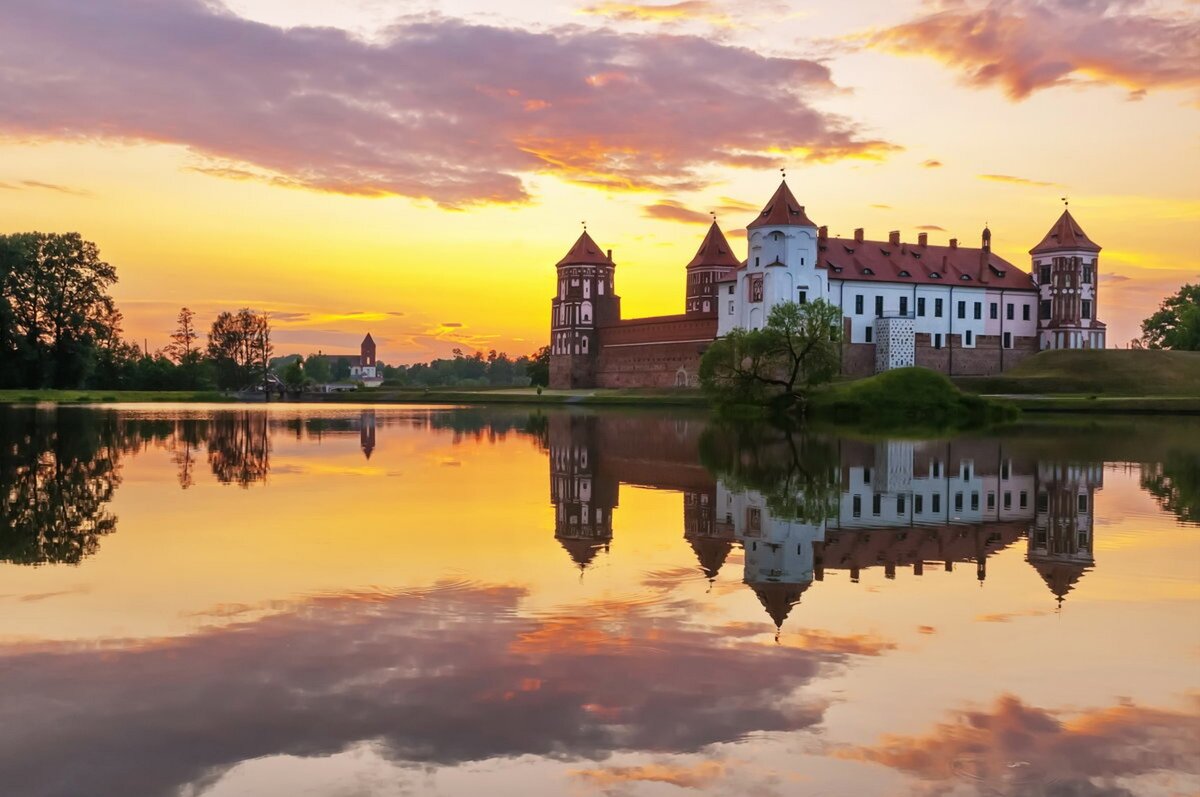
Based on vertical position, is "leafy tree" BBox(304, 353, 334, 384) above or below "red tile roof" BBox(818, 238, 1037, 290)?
below

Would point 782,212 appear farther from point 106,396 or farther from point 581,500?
point 581,500

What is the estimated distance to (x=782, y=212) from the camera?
74.4m

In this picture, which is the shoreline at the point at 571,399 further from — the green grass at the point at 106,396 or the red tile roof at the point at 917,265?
the red tile roof at the point at 917,265

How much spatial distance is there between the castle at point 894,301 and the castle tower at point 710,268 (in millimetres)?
10757

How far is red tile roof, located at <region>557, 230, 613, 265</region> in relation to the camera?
102125mm

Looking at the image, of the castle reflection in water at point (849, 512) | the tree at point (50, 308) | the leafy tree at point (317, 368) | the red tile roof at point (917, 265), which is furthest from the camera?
the leafy tree at point (317, 368)

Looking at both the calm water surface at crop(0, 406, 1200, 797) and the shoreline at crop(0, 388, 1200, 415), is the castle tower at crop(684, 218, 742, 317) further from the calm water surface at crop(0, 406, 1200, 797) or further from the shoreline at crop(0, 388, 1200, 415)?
the calm water surface at crop(0, 406, 1200, 797)

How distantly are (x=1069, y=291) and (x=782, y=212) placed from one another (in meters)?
26.7

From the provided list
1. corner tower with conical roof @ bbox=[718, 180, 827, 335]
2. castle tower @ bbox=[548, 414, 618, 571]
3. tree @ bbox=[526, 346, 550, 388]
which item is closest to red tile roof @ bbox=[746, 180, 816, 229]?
corner tower with conical roof @ bbox=[718, 180, 827, 335]

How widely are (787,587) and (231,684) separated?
495cm

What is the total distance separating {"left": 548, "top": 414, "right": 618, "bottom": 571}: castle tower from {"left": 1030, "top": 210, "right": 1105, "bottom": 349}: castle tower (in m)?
67.0

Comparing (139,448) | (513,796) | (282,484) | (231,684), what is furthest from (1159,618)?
(139,448)

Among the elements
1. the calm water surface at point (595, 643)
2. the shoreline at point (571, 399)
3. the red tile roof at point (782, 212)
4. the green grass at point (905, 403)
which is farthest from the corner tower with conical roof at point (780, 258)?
the calm water surface at point (595, 643)

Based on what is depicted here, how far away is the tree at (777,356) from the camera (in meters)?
49.4
